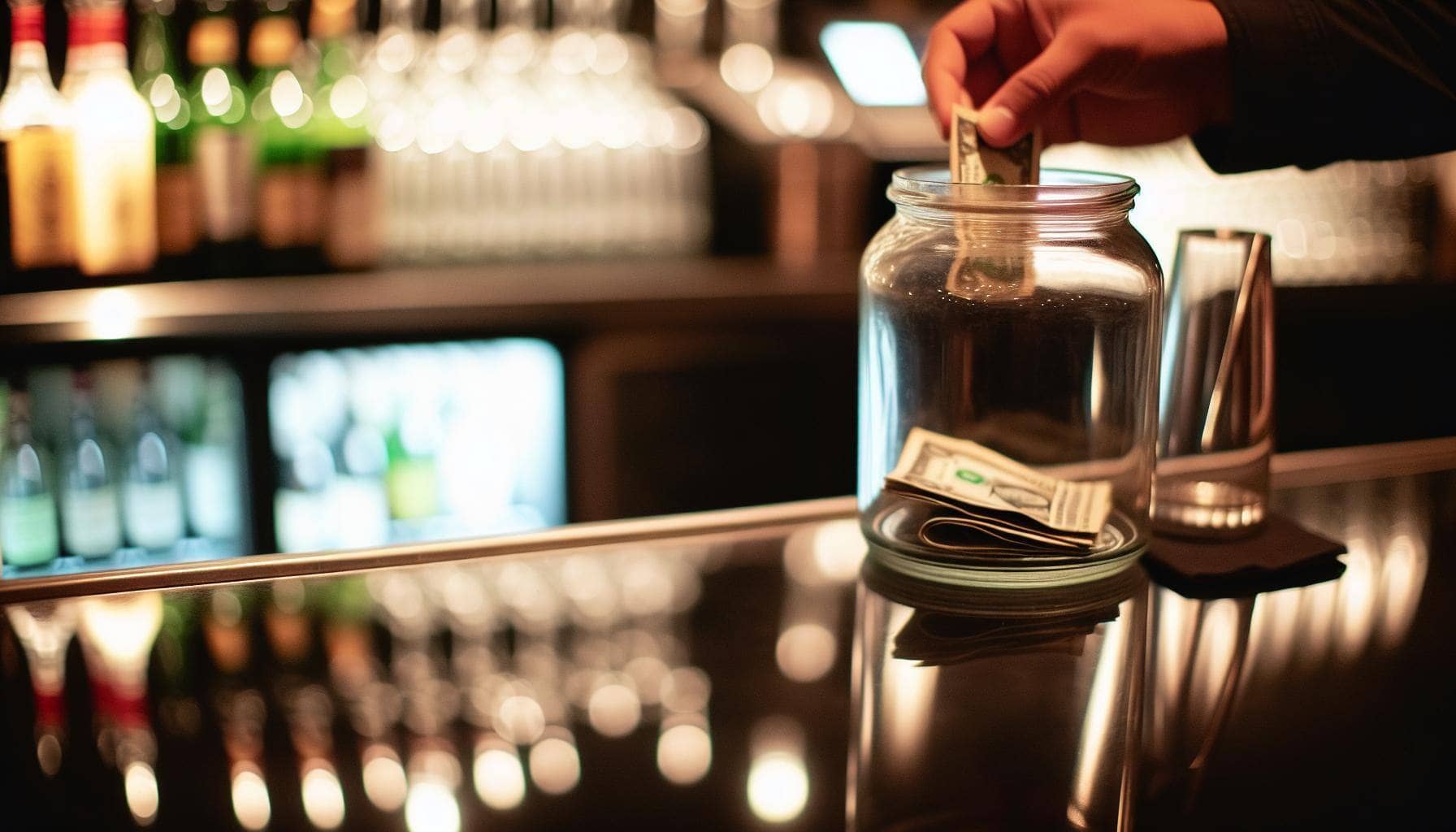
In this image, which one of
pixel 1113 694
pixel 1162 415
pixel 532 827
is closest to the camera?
pixel 532 827

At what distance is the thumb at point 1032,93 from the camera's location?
0.91 m

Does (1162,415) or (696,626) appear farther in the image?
(1162,415)

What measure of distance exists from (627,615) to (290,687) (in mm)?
200

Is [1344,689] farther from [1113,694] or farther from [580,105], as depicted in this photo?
[580,105]

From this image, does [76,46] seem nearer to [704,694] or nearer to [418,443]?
[418,443]

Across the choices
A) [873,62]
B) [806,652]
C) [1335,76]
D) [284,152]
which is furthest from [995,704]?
[873,62]

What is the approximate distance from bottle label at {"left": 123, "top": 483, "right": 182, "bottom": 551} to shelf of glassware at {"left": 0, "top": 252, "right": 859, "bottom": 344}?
0.90ft

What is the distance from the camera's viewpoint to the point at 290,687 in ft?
2.43

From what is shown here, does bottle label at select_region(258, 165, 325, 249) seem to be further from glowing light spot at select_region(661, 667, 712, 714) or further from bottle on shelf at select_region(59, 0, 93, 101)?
glowing light spot at select_region(661, 667, 712, 714)

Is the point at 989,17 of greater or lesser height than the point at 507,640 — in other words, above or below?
above

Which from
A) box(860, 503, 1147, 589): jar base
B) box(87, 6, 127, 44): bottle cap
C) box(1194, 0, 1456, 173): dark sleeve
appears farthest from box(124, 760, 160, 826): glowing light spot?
box(87, 6, 127, 44): bottle cap

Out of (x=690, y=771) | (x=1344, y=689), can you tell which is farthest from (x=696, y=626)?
(x=1344, y=689)

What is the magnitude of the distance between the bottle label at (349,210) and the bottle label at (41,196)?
0.38m

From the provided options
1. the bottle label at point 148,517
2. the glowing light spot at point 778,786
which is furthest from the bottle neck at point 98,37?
the glowing light spot at point 778,786
